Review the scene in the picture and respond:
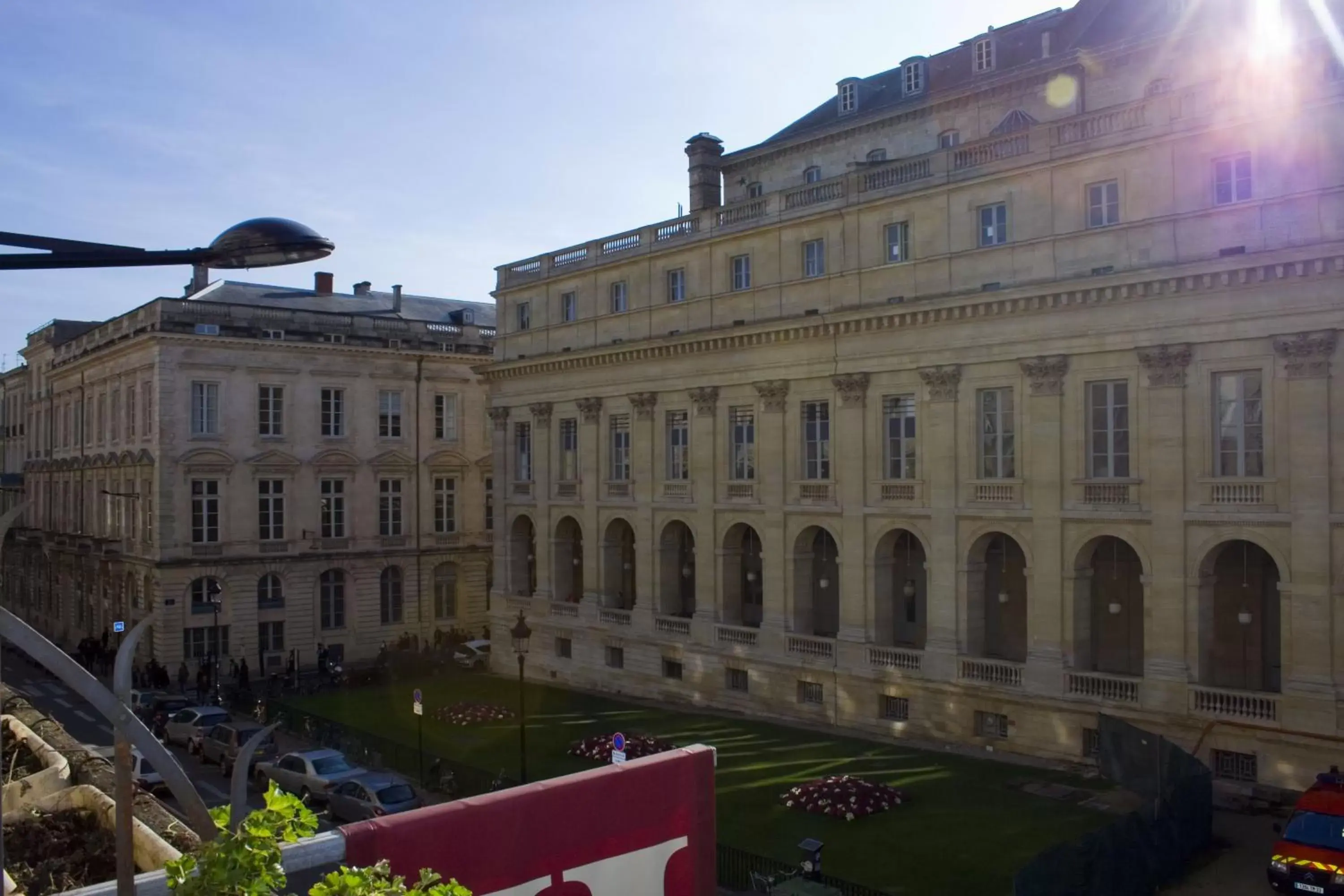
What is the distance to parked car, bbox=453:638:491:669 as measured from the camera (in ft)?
171

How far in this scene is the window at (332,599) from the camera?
2184 inches

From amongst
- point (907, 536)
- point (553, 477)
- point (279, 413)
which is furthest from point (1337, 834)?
point (279, 413)

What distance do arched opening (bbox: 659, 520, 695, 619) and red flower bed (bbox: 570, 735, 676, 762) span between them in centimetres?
912

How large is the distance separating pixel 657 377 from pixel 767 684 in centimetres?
1224

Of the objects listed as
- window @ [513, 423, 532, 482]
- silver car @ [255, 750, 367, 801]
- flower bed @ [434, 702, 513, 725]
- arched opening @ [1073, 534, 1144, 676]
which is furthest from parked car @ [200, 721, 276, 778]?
arched opening @ [1073, 534, 1144, 676]

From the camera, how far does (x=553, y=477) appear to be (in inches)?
1921

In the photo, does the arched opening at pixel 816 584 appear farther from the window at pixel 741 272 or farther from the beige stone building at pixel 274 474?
the beige stone building at pixel 274 474

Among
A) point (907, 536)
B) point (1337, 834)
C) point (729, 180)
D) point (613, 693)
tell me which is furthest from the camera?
point (729, 180)

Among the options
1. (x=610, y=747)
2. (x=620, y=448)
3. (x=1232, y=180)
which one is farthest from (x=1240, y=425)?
(x=620, y=448)

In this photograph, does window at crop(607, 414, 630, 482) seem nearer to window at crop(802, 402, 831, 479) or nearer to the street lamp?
window at crop(802, 402, 831, 479)

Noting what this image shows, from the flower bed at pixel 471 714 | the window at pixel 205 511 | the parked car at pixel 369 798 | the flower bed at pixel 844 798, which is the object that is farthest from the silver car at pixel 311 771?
the window at pixel 205 511

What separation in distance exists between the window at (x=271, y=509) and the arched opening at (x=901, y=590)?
101 ft

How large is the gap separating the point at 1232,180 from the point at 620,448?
24.4 meters

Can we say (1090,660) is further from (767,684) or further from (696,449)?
(696,449)
